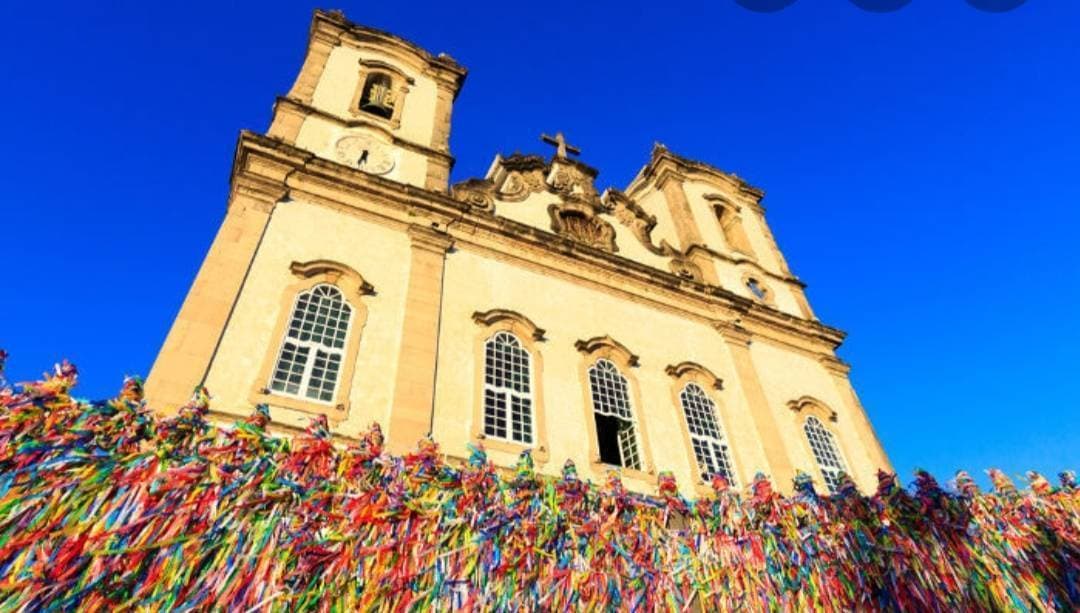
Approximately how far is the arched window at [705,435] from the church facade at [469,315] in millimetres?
56

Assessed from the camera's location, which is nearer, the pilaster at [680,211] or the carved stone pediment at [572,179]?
→ the carved stone pediment at [572,179]

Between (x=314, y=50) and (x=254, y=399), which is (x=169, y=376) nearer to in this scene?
(x=254, y=399)

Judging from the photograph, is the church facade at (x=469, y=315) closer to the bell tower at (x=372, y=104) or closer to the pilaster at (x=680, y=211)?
the bell tower at (x=372, y=104)

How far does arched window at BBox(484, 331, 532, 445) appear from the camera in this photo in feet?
37.9

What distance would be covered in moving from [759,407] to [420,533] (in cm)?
1083

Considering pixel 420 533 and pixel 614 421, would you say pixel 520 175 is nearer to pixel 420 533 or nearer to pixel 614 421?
pixel 614 421

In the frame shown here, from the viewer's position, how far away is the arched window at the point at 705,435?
529 inches

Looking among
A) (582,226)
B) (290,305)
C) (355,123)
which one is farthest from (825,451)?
(355,123)

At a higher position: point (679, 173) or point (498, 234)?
point (679, 173)

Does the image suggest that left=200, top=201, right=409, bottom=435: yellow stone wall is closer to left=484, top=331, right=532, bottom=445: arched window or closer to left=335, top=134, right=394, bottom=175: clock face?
left=484, top=331, right=532, bottom=445: arched window

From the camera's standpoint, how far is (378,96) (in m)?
18.6

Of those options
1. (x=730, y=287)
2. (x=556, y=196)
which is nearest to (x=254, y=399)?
(x=556, y=196)

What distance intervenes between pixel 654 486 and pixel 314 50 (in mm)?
16414

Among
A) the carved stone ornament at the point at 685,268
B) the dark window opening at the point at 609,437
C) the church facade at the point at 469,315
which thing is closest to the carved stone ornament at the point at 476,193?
the church facade at the point at 469,315
